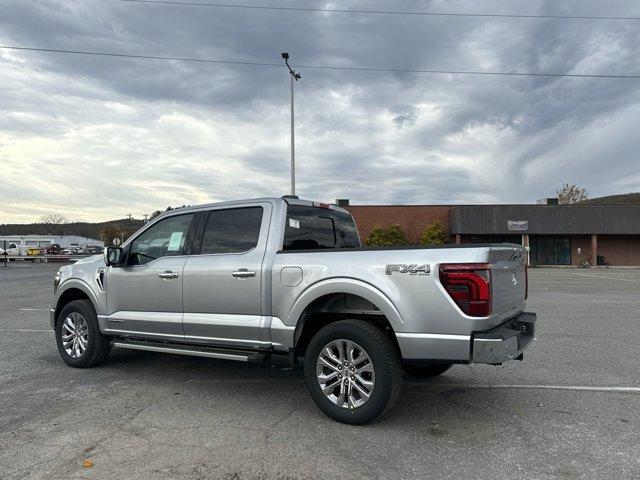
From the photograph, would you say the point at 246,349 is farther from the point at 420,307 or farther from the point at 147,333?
the point at 420,307

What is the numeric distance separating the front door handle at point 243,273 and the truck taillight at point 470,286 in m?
1.90

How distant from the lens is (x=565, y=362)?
22.3 feet

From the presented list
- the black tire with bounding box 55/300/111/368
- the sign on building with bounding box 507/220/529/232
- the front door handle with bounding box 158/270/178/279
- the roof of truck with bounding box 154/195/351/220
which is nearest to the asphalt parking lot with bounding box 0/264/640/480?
the black tire with bounding box 55/300/111/368

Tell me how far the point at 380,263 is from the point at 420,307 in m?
0.50

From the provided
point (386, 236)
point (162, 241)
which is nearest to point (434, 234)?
point (386, 236)

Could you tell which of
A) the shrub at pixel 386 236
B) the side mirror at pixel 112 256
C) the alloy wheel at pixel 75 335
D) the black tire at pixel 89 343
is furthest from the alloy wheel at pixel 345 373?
the shrub at pixel 386 236

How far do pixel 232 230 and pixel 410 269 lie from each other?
6.92ft

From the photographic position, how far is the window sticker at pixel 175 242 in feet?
19.0

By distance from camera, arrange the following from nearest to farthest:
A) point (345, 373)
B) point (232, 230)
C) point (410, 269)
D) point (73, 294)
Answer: point (410, 269) < point (345, 373) < point (232, 230) < point (73, 294)

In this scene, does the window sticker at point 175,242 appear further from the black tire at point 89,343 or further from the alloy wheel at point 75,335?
the alloy wheel at point 75,335

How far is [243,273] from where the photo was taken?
5043mm

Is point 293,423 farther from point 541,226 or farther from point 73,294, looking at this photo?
point 541,226

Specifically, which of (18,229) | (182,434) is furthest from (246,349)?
(18,229)

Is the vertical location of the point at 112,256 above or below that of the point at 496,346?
above
